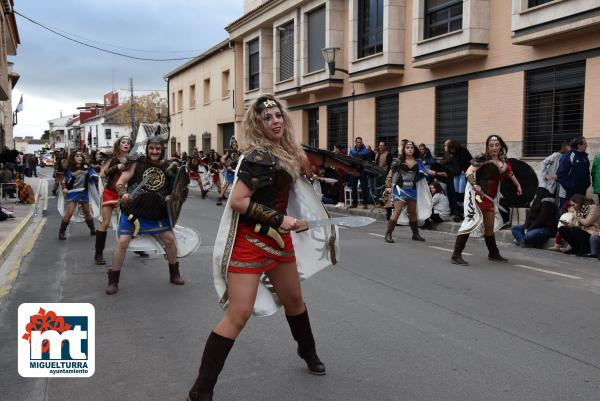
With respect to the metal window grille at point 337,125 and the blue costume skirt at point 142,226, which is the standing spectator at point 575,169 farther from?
the metal window grille at point 337,125

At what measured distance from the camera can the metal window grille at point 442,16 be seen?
15950 mm

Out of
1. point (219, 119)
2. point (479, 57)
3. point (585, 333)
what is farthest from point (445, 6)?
point (219, 119)

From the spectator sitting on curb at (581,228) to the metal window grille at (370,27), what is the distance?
10949mm

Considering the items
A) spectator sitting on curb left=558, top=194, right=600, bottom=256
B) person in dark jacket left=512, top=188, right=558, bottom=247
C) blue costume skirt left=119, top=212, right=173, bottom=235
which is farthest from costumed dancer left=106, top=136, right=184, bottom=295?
person in dark jacket left=512, top=188, right=558, bottom=247

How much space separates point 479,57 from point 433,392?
41.5 feet

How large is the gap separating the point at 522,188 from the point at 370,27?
36.0 feet

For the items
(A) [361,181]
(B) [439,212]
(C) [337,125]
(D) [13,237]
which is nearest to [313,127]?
(C) [337,125]

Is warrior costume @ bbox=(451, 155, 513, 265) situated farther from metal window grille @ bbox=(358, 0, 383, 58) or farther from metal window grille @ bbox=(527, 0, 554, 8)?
metal window grille @ bbox=(358, 0, 383, 58)

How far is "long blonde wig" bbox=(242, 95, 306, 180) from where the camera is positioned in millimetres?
3658

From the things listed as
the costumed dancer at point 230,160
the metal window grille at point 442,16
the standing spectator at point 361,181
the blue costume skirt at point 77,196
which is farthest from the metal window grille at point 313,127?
the blue costume skirt at point 77,196

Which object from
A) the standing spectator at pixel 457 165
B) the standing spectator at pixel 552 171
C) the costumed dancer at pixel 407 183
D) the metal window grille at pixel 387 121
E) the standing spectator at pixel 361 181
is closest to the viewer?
the costumed dancer at pixel 407 183

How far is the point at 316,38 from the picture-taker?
23.0 m

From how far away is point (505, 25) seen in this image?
567 inches

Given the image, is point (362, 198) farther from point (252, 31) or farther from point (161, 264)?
point (252, 31)
